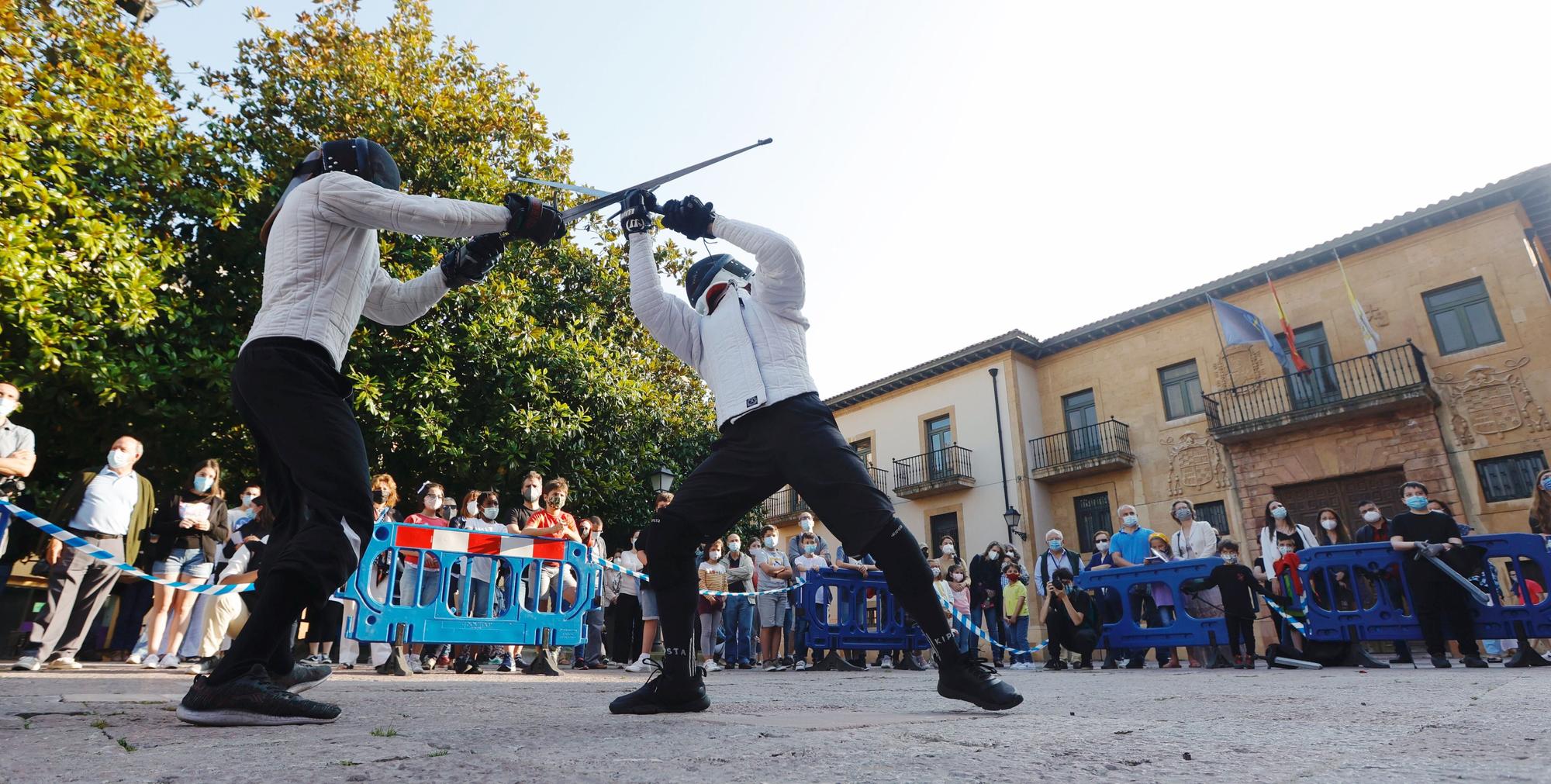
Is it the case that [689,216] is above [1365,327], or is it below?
below

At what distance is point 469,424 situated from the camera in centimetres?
1104

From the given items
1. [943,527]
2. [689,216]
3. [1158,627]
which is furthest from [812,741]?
[943,527]

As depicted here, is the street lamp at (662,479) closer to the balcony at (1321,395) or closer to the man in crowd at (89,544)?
the man in crowd at (89,544)

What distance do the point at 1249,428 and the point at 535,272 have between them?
50.4 feet

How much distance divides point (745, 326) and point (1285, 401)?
18680 millimetres

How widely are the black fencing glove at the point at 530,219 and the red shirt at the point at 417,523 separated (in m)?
3.91

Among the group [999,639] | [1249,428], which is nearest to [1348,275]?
[1249,428]

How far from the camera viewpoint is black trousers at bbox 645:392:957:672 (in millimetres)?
2828

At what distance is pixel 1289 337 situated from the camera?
17953 millimetres

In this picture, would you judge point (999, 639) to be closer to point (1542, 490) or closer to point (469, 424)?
point (1542, 490)

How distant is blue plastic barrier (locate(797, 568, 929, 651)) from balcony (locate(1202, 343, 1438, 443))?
12.5 metres

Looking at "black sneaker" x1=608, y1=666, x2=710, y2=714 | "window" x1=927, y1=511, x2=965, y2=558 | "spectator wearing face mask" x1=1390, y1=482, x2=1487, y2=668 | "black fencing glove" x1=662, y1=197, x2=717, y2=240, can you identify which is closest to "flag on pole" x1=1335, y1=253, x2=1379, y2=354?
"window" x1=927, y1=511, x2=965, y2=558

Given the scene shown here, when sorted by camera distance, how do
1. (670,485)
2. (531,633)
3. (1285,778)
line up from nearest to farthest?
(1285,778) → (531,633) → (670,485)

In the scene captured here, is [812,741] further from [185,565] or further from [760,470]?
[185,565]
